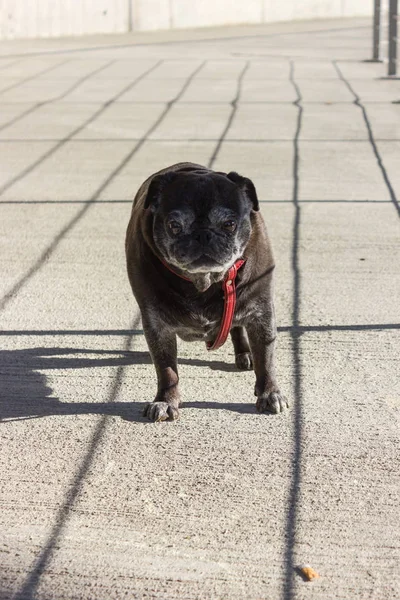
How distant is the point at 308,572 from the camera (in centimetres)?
262

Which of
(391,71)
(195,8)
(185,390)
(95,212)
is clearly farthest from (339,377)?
(195,8)

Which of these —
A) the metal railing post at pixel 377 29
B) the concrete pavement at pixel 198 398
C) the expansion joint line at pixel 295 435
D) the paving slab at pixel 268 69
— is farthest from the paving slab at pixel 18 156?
the metal railing post at pixel 377 29

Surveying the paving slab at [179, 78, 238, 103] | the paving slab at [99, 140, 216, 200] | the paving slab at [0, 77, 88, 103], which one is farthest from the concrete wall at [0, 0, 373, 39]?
the paving slab at [99, 140, 216, 200]

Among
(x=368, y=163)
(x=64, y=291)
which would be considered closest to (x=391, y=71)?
(x=368, y=163)

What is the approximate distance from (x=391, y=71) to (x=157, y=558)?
1005 centimetres

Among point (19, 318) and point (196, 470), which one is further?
point (19, 318)

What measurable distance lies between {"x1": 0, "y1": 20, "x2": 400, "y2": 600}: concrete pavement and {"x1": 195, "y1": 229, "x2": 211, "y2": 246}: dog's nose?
64cm

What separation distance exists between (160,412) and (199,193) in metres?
0.75

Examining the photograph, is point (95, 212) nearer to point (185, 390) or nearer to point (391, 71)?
point (185, 390)

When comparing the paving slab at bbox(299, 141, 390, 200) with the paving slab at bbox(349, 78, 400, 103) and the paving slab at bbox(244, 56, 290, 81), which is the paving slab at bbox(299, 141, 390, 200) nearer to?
the paving slab at bbox(349, 78, 400, 103)

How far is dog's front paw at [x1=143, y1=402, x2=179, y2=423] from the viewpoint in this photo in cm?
350

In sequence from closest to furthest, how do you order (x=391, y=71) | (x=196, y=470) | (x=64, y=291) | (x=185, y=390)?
(x=196, y=470), (x=185, y=390), (x=64, y=291), (x=391, y=71)

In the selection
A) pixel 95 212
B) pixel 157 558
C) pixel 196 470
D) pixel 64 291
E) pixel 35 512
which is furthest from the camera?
pixel 95 212

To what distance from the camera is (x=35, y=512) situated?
116 inches
